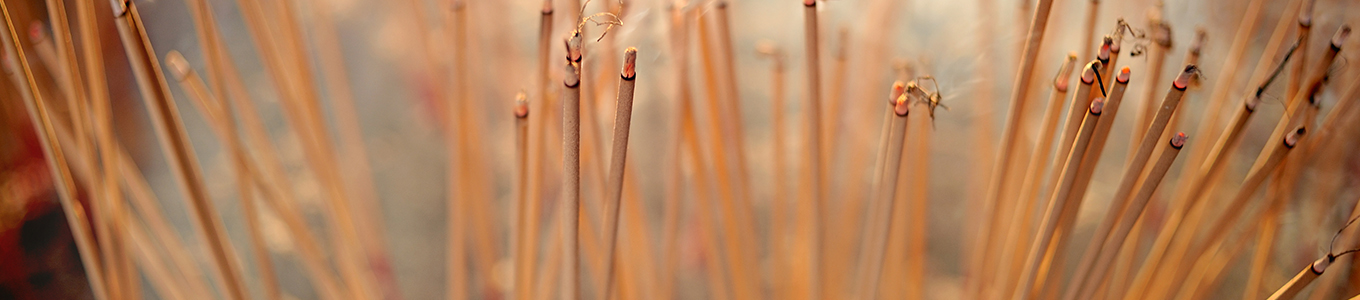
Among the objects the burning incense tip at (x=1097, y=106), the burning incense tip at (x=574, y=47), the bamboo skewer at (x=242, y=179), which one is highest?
the burning incense tip at (x=574, y=47)

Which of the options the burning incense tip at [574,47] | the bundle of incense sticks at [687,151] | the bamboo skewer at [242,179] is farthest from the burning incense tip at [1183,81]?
the bamboo skewer at [242,179]

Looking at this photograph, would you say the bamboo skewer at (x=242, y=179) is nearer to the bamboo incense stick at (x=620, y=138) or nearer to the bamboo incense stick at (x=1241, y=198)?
the bamboo incense stick at (x=620, y=138)

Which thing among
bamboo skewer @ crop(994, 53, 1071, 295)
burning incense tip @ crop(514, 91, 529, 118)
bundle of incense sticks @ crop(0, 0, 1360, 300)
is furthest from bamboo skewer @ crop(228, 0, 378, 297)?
bamboo skewer @ crop(994, 53, 1071, 295)

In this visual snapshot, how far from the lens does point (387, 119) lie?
43cm

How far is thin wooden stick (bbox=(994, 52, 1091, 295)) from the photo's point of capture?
18 centimetres

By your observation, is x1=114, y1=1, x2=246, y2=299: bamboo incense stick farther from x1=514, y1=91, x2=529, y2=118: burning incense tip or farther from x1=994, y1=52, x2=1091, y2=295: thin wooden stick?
x1=994, y1=52, x2=1091, y2=295: thin wooden stick

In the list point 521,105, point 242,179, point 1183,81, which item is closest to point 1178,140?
point 1183,81

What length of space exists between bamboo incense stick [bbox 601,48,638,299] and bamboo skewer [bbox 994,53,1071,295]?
11 centimetres

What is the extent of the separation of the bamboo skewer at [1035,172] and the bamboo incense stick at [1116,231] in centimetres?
3

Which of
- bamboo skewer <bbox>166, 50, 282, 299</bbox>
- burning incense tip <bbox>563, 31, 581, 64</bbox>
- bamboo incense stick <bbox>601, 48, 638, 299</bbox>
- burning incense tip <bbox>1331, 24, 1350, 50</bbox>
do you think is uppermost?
burning incense tip <bbox>1331, 24, 1350, 50</bbox>

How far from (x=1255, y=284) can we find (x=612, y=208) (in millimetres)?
210

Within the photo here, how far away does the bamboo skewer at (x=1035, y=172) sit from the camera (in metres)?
0.18

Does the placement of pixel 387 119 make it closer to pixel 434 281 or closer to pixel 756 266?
pixel 434 281

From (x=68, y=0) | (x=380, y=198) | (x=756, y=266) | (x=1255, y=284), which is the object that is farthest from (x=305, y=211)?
(x=1255, y=284)
